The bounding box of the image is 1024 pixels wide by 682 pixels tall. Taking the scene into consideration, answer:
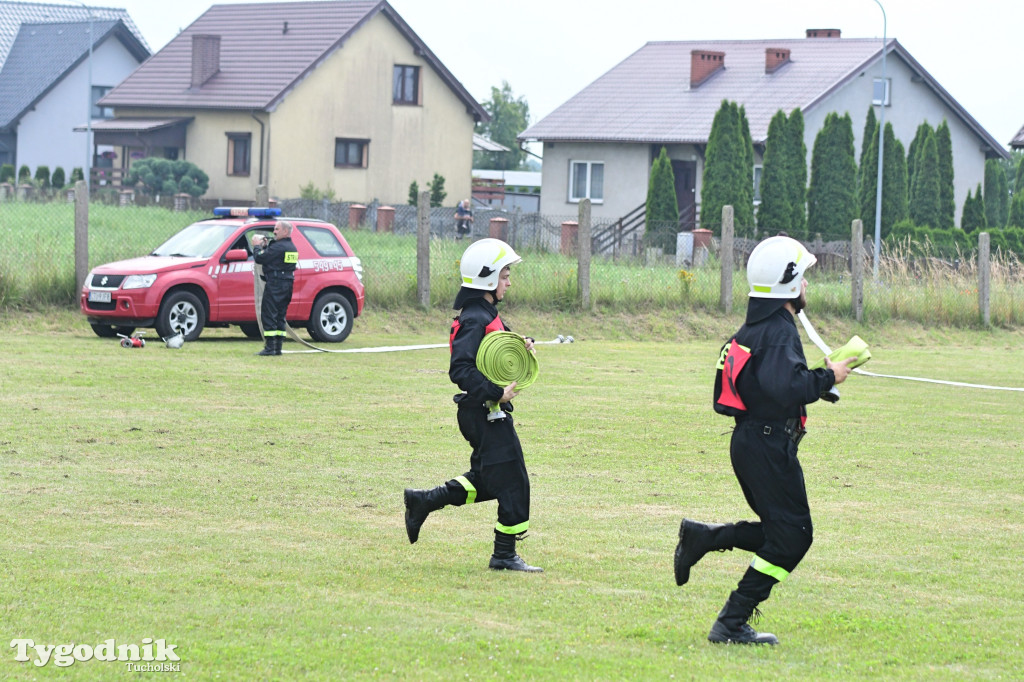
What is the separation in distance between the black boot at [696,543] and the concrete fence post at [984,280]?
69.4ft

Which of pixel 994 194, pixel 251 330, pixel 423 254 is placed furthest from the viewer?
pixel 994 194

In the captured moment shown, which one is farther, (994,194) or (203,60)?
(994,194)

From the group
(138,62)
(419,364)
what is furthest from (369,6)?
(419,364)

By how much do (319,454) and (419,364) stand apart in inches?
275

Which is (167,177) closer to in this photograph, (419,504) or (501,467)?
(419,504)

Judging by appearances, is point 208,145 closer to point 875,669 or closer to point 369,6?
point 369,6

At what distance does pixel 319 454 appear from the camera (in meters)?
10.8

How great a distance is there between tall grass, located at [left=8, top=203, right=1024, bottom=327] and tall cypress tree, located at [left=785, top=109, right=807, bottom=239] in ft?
35.2

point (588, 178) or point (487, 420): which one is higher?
point (588, 178)

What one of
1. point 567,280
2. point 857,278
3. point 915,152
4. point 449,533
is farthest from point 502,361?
point 915,152

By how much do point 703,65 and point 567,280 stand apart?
31.9 metres

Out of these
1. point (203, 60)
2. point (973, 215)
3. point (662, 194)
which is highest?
point (203, 60)

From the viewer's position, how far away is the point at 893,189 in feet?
140

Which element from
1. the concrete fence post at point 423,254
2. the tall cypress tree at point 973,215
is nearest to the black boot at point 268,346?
the concrete fence post at point 423,254
